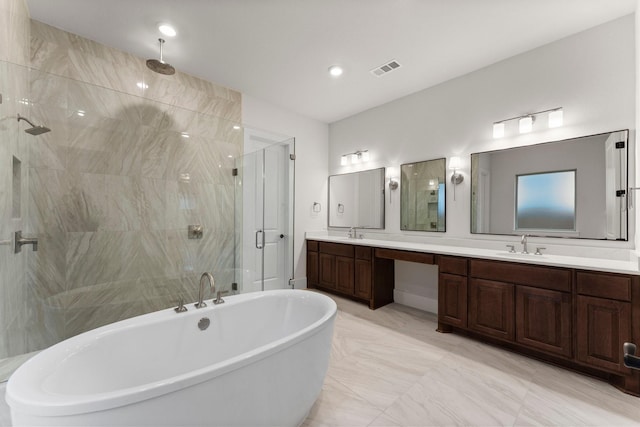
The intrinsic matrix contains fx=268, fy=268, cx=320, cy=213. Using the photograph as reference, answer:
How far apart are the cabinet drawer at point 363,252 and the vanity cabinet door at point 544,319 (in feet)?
5.12

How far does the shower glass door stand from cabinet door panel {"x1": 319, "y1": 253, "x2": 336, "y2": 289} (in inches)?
23.5

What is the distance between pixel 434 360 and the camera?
87.2 inches

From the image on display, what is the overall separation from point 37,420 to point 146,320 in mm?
691

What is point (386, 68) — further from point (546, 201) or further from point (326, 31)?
point (546, 201)

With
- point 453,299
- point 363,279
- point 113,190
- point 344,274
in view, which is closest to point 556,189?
point 453,299

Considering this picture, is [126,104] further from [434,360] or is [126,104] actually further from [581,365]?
[581,365]

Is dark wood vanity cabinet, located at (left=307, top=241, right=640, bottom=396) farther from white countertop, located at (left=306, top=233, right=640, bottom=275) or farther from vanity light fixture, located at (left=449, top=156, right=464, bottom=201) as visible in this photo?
vanity light fixture, located at (left=449, top=156, right=464, bottom=201)

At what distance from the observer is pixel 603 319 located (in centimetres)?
185

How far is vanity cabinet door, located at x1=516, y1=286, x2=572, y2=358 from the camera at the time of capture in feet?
6.57

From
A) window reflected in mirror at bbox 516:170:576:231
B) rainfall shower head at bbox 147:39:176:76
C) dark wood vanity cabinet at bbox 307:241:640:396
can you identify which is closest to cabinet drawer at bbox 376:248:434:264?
dark wood vanity cabinet at bbox 307:241:640:396

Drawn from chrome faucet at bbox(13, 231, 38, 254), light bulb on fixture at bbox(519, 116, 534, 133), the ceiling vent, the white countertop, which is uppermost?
the ceiling vent

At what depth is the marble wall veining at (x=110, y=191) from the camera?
1.96 metres

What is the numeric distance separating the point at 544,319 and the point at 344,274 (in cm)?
213

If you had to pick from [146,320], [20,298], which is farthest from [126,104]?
[146,320]
